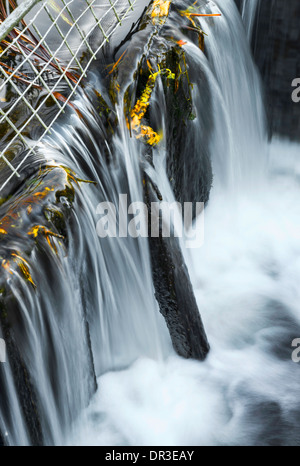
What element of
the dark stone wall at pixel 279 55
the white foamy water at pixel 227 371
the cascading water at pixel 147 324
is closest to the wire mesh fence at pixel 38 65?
the cascading water at pixel 147 324

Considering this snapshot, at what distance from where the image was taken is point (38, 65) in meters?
4.35

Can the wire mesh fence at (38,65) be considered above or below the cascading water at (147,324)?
above

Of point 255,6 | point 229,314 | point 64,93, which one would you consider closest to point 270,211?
point 229,314

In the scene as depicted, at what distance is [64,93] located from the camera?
165 inches

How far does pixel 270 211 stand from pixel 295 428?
10.5ft

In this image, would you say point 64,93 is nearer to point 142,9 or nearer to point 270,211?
point 142,9

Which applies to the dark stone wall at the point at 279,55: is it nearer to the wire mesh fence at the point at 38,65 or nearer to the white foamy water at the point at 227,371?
the white foamy water at the point at 227,371

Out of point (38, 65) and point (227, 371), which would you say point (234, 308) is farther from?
point (38, 65)

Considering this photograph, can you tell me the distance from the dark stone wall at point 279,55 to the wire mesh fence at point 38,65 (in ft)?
7.53

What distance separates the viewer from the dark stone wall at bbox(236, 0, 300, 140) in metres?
6.79

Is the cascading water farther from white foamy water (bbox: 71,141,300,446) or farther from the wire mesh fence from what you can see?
the wire mesh fence

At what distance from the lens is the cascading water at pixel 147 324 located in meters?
3.35

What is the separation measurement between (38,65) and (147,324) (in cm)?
228

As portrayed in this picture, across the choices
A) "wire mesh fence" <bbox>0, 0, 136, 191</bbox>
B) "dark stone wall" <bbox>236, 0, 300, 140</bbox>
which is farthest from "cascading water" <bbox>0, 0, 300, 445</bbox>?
"dark stone wall" <bbox>236, 0, 300, 140</bbox>
